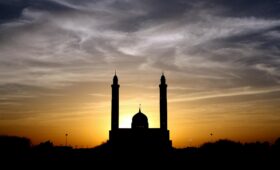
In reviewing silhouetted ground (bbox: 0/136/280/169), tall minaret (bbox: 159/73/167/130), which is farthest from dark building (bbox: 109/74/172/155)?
silhouetted ground (bbox: 0/136/280/169)

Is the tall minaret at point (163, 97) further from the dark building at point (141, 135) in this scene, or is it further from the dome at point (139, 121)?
the dome at point (139, 121)

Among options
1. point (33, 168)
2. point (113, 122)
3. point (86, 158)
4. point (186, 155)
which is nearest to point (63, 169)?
point (33, 168)

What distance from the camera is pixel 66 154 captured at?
63.6 meters

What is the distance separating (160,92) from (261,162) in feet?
66.0

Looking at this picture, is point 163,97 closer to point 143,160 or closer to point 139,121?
point 139,121

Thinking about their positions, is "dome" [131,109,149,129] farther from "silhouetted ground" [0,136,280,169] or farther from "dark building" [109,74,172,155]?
"silhouetted ground" [0,136,280,169]

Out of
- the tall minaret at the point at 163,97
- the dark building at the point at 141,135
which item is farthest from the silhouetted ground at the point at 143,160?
the tall minaret at the point at 163,97

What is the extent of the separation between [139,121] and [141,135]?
2.44m

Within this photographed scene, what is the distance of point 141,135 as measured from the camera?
67.5m

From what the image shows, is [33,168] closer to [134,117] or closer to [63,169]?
[63,169]

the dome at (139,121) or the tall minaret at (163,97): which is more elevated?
the tall minaret at (163,97)

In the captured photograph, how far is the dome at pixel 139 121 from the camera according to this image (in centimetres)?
6719

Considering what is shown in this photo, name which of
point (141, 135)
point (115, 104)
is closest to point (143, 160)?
point (141, 135)

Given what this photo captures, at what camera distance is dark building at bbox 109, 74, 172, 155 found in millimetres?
65750
